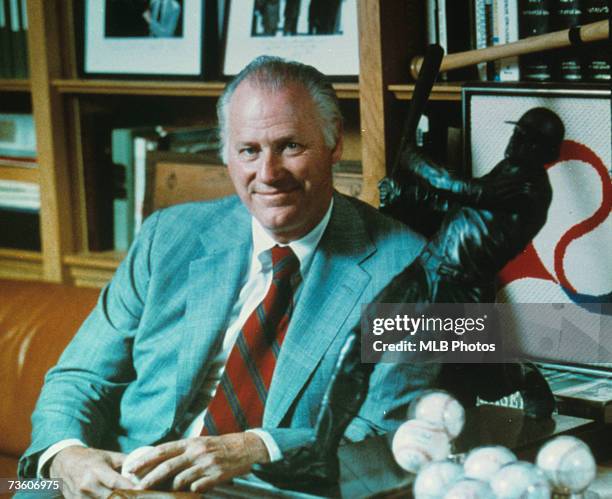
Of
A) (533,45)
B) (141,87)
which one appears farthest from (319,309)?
(141,87)

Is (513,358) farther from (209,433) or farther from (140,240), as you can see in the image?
(140,240)

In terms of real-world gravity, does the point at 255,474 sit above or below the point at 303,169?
below

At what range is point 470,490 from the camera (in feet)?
3.88

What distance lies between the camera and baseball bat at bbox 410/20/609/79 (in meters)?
1.39

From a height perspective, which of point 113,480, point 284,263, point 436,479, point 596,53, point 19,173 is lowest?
point 113,480

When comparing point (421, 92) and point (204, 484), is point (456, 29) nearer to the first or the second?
point (421, 92)

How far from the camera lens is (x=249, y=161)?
1.49 meters

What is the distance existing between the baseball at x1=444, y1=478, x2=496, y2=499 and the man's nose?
21.6 inches

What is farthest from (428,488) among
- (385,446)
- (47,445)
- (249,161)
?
(47,445)

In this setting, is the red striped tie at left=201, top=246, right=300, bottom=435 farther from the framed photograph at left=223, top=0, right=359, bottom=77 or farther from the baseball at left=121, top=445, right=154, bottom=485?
the framed photograph at left=223, top=0, right=359, bottom=77

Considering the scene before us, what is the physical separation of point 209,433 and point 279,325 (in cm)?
21

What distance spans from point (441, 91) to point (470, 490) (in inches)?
27.2

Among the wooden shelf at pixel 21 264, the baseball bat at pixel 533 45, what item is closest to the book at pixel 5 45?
the wooden shelf at pixel 21 264

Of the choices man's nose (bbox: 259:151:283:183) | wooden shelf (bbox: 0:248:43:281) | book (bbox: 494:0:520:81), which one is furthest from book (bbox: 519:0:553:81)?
wooden shelf (bbox: 0:248:43:281)
